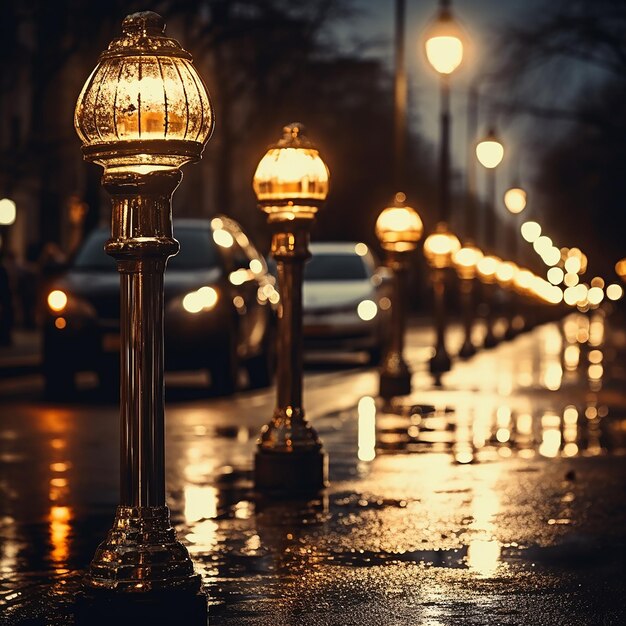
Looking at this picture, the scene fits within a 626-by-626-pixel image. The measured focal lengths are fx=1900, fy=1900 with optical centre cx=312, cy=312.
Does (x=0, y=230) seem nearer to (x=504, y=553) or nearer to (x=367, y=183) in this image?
(x=504, y=553)

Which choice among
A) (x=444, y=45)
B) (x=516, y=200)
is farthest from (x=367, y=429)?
(x=516, y=200)

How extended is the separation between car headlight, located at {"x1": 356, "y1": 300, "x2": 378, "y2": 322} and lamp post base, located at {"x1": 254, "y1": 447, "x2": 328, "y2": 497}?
16470 millimetres

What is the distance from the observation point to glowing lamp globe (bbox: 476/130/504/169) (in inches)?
1502

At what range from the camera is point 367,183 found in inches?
3113

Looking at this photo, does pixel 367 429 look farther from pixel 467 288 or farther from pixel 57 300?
pixel 467 288

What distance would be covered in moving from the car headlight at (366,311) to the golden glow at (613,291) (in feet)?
344

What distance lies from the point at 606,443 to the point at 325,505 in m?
4.94

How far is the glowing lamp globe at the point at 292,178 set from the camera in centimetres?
1105

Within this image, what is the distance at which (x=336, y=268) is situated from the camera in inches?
1131

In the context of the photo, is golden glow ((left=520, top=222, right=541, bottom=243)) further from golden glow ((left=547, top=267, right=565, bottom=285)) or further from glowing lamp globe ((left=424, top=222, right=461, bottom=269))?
glowing lamp globe ((left=424, top=222, right=461, bottom=269))

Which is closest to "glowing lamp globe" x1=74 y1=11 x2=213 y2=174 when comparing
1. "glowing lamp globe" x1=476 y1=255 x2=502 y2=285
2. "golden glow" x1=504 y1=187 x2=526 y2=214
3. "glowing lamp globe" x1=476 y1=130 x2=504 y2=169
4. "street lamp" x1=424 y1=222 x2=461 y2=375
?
"street lamp" x1=424 y1=222 x2=461 y2=375

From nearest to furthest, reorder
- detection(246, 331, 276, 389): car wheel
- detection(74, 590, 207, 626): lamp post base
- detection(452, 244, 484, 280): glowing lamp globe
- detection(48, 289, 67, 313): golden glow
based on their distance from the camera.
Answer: detection(74, 590, 207, 626): lamp post base
detection(48, 289, 67, 313): golden glow
detection(246, 331, 276, 389): car wheel
detection(452, 244, 484, 280): glowing lamp globe

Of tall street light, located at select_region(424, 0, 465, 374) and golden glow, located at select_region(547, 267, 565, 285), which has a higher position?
golden glow, located at select_region(547, 267, 565, 285)

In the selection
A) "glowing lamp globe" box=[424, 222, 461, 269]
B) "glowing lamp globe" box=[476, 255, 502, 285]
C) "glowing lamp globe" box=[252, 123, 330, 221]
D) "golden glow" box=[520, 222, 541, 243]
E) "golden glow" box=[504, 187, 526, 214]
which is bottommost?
"glowing lamp globe" box=[252, 123, 330, 221]
